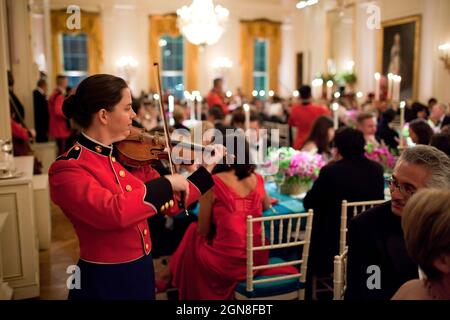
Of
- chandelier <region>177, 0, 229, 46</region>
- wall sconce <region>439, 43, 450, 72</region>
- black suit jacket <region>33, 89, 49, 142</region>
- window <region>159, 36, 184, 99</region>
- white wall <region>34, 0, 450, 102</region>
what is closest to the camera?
wall sconce <region>439, 43, 450, 72</region>

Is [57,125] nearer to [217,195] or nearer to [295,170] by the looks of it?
[295,170]

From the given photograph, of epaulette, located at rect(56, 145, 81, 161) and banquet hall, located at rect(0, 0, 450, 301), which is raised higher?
epaulette, located at rect(56, 145, 81, 161)

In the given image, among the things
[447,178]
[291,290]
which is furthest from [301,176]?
[447,178]

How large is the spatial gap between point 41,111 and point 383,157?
4.83 m

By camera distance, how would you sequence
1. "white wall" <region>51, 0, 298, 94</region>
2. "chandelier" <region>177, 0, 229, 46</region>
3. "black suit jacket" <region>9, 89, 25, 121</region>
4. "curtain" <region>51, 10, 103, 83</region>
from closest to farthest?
"black suit jacket" <region>9, 89, 25, 121</region>
"chandelier" <region>177, 0, 229, 46</region>
"curtain" <region>51, 10, 103, 83</region>
"white wall" <region>51, 0, 298, 94</region>

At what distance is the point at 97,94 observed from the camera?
150 cm

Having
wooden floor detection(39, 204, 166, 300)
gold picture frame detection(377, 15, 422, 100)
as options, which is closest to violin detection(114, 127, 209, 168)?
wooden floor detection(39, 204, 166, 300)

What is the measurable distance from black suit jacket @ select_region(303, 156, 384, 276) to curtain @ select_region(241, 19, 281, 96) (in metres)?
11.9

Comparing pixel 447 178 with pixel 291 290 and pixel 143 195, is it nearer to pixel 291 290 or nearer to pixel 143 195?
pixel 143 195

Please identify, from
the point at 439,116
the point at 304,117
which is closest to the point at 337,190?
the point at 439,116

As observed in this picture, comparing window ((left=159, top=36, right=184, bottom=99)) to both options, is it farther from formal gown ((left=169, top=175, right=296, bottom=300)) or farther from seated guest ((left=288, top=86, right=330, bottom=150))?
formal gown ((left=169, top=175, right=296, bottom=300))

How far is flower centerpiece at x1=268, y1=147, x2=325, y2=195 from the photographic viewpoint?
11.2ft

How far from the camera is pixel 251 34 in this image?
47.1 feet
